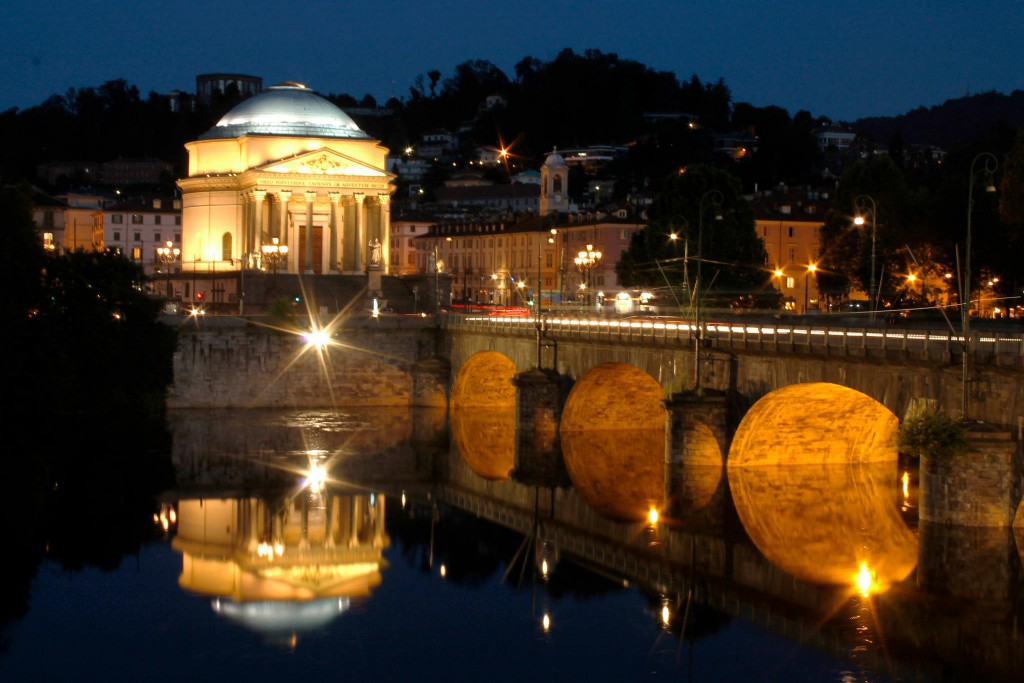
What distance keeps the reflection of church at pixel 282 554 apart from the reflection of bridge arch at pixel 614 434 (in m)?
6.66

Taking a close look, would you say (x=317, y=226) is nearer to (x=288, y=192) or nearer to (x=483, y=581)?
(x=288, y=192)

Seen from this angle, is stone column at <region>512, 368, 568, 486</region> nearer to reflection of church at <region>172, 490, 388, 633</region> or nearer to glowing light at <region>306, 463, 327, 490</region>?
glowing light at <region>306, 463, 327, 490</region>

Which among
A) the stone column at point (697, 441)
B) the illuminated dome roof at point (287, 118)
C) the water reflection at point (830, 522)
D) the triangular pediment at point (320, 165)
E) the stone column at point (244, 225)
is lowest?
the water reflection at point (830, 522)

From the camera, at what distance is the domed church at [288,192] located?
91.9 meters

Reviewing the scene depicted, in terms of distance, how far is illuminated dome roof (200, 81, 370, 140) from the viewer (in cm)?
9612

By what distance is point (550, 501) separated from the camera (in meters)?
43.3

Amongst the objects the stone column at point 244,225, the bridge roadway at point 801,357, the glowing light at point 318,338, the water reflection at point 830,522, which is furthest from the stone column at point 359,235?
the water reflection at point 830,522

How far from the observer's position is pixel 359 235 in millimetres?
93062

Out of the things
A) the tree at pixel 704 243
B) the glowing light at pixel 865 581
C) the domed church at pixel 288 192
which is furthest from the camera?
the domed church at pixel 288 192

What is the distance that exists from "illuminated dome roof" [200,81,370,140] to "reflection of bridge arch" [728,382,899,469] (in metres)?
57.0

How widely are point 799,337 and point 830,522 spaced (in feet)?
14.9

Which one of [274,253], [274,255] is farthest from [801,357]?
[274,255]

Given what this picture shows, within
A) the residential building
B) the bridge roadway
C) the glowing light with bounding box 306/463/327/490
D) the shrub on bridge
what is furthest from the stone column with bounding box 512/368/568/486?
the residential building

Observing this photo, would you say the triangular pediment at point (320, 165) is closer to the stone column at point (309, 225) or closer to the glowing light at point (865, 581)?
the stone column at point (309, 225)
